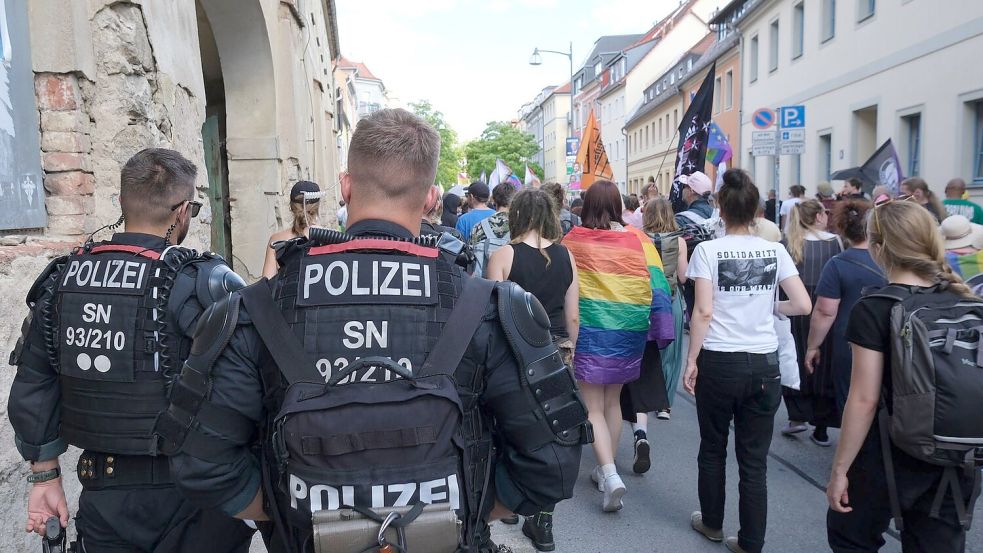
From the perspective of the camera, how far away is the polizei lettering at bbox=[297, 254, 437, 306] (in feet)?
5.42

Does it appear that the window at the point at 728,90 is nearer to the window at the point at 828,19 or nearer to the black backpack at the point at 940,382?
the window at the point at 828,19

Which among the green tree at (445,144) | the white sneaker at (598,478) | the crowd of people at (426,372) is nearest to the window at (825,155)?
the crowd of people at (426,372)

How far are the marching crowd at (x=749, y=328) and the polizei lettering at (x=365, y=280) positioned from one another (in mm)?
1382

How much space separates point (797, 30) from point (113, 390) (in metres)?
23.5

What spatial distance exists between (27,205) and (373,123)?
231 centimetres

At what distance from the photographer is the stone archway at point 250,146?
792 centimetres

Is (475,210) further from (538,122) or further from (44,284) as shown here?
(538,122)

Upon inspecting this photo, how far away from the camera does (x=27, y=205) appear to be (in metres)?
3.31

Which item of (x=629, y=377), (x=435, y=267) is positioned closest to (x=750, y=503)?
(x=629, y=377)

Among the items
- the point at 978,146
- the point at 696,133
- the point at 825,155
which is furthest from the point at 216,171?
the point at 825,155

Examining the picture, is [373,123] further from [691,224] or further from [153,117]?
[691,224]

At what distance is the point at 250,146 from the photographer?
7.94 m

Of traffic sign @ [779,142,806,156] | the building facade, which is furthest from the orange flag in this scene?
the building facade

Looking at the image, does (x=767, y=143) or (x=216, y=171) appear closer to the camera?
(x=216, y=171)
